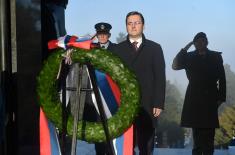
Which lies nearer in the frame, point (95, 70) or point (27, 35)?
point (95, 70)

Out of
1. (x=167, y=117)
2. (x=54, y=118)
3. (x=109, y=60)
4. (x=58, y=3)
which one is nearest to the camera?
(x=109, y=60)

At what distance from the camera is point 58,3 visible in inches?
238

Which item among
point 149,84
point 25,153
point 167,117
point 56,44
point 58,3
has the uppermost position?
point 58,3

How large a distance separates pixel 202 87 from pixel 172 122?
39.6 metres

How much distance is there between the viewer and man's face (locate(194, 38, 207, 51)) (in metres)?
5.99

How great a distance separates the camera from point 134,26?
459cm

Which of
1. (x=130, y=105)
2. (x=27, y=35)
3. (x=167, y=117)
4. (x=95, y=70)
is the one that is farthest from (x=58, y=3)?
(x=167, y=117)

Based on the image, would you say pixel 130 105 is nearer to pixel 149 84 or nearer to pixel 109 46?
pixel 149 84

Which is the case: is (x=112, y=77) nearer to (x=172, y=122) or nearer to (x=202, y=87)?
(x=202, y=87)

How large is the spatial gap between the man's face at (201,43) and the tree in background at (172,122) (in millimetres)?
32167

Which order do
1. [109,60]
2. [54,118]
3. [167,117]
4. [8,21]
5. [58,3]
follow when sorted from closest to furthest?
[109,60] → [54,118] → [8,21] → [58,3] → [167,117]

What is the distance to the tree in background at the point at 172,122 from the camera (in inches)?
1656

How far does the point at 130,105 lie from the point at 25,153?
1.49 meters

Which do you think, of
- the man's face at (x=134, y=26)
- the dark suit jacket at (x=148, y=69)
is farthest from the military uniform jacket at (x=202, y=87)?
the man's face at (x=134, y=26)
